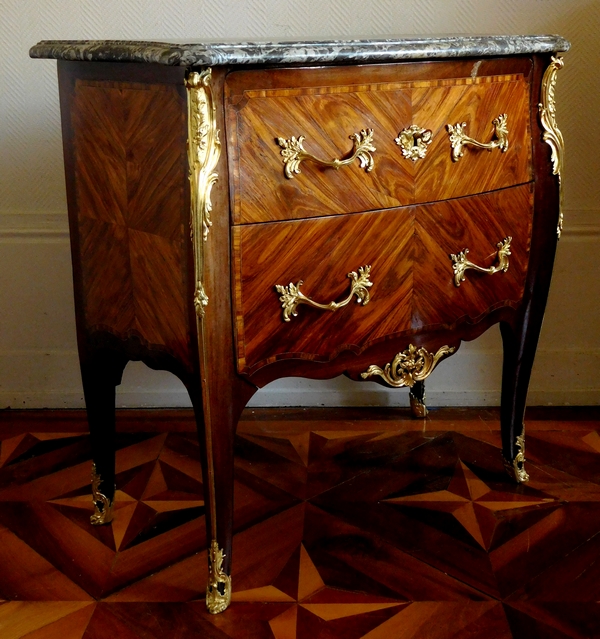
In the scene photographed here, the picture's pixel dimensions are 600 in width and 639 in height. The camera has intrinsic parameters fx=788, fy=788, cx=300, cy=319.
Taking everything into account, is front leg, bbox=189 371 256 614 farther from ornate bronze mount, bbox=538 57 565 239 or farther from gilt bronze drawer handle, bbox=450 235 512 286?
ornate bronze mount, bbox=538 57 565 239

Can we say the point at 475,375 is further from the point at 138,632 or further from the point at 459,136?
the point at 138,632

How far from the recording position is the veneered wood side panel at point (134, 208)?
3.25ft

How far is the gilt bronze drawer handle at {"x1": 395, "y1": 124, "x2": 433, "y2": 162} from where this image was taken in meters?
1.08

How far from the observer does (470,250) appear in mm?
1193

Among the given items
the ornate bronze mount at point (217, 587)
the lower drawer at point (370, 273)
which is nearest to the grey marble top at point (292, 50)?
the lower drawer at point (370, 273)

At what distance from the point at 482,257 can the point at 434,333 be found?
0.45 feet

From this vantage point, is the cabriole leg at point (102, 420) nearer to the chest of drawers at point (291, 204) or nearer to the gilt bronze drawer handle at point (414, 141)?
the chest of drawers at point (291, 204)

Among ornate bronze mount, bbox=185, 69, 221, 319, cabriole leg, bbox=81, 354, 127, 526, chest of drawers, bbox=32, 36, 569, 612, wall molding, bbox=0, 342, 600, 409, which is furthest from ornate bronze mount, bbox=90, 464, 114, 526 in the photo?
ornate bronze mount, bbox=185, 69, 221, 319

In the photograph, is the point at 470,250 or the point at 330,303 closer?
the point at 330,303

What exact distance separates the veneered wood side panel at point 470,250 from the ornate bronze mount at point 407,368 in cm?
5

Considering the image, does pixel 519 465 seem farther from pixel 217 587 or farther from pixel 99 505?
pixel 99 505

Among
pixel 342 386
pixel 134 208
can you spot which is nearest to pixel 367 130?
pixel 134 208

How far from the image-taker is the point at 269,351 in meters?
1.07

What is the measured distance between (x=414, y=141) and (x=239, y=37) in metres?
0.68
